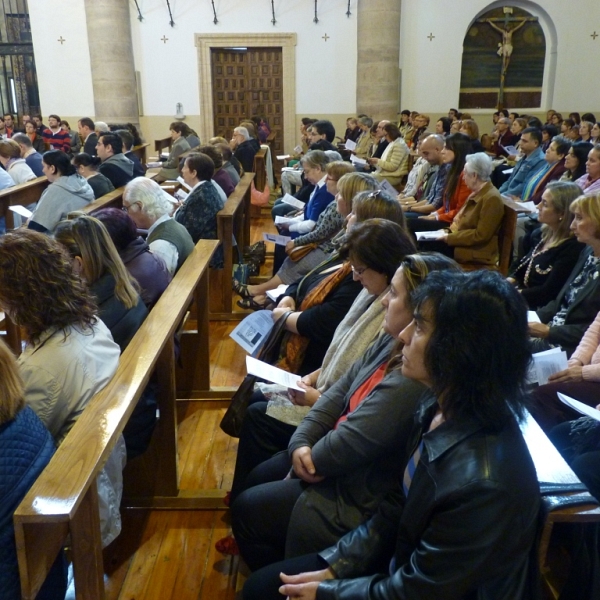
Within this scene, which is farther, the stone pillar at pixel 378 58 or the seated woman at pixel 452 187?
the stone pillar at pixel 378 58

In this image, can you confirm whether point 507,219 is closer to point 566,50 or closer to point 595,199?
point 595,199

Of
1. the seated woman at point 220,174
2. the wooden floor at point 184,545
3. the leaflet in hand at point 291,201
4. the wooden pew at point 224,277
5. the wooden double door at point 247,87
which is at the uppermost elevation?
the wooden double door at point 247,87

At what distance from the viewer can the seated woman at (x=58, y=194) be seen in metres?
5.45

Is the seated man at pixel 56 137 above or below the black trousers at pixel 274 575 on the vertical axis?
above

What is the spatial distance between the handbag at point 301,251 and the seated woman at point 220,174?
2.18 meters

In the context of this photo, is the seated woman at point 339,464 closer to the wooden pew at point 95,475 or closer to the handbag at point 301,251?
the wooden pew at point 95,475

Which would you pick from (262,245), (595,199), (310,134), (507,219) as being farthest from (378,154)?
(595,199)

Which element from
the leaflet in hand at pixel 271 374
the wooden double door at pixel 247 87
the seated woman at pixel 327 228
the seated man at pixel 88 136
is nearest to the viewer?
the leaflet in hand at pixel 271 374

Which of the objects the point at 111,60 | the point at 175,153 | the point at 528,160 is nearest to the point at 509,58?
the point at 111,60

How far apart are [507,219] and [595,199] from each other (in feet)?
5.96

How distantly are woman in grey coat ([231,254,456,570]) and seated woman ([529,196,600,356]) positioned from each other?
1.36 m

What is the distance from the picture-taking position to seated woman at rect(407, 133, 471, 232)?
5.68 meters

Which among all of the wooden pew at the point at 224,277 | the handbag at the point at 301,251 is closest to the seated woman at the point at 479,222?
the handbag at the point at 301,251

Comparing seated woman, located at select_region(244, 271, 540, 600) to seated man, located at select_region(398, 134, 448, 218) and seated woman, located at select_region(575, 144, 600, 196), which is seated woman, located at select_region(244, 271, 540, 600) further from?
seated man, located at select_region(398, 134, 448, 218)
